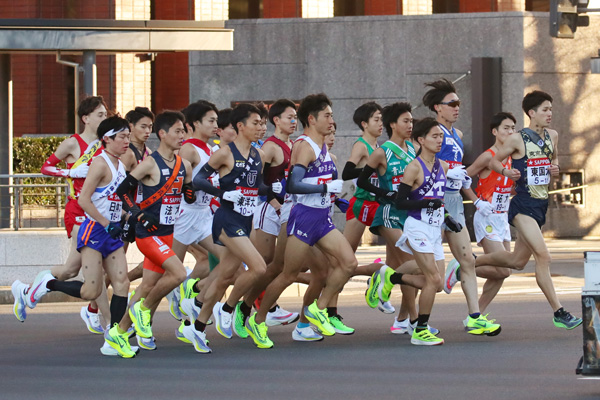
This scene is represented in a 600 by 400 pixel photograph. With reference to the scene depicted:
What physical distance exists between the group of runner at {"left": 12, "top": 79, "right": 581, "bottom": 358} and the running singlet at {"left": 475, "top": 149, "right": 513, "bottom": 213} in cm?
1

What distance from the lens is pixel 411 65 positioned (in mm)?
25359

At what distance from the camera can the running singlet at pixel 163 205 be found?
10.6 metres

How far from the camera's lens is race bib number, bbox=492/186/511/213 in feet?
40.3

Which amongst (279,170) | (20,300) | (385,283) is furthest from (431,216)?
(20,300)

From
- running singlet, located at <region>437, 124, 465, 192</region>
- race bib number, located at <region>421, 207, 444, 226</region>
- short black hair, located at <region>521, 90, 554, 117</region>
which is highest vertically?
short black hair, located at <region>521, 90, 554, 117</region>

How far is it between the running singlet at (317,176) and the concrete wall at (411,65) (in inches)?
553

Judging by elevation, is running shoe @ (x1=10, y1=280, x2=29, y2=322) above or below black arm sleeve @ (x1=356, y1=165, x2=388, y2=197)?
below

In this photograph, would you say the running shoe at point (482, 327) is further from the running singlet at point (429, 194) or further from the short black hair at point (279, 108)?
the short black hair at point (279, 108)

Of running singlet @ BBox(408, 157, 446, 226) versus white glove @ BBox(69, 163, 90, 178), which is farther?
→ white glove @ BBox(69, 163, 90, 178)

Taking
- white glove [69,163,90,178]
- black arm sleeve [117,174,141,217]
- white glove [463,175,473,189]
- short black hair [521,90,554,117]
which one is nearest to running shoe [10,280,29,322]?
white glove [69,163,90,178]

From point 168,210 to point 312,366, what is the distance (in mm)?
1864

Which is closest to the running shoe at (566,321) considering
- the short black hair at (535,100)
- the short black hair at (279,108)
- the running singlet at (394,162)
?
the running singlet at (394,162)

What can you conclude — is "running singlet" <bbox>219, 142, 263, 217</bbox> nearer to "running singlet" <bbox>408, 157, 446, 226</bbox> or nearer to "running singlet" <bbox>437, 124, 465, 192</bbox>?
"running singlet" <bbox>408, 157, 446, 226</bbox>

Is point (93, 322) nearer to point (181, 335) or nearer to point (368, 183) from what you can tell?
point (181, 335)
